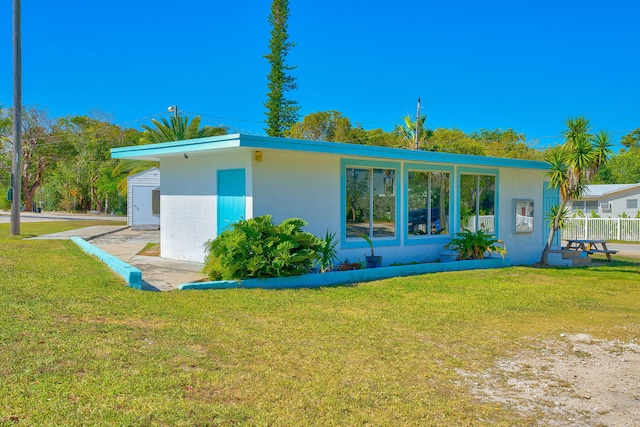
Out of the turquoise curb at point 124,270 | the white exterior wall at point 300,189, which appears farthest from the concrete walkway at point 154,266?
the white exterior wall at point 300,189

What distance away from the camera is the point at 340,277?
10.4 m

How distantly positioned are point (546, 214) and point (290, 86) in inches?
867

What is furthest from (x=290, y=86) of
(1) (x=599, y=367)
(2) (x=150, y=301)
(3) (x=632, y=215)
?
(1) (x=599, y=367)

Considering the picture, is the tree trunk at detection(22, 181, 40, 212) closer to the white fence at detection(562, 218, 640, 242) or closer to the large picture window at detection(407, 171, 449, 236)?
the white fence at detection(562, 218, 640, 242)

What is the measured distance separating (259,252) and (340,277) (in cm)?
183

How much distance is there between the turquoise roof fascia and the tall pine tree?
2142 cm

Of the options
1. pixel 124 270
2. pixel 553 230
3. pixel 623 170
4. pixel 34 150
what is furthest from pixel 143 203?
pixel 623 170

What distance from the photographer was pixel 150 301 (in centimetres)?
759

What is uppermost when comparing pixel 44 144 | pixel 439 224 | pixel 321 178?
pixel 44 144

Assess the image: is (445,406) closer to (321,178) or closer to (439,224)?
(321,178)

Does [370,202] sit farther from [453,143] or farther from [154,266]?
[453,143]

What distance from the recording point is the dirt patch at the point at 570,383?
4.22 metres

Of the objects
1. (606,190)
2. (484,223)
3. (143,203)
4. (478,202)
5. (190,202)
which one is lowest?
(484,223)

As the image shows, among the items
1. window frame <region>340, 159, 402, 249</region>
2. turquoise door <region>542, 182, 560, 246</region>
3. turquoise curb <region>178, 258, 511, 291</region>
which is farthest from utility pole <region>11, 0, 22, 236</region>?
turquoise door <region>542, 182, 560, 246</region>
